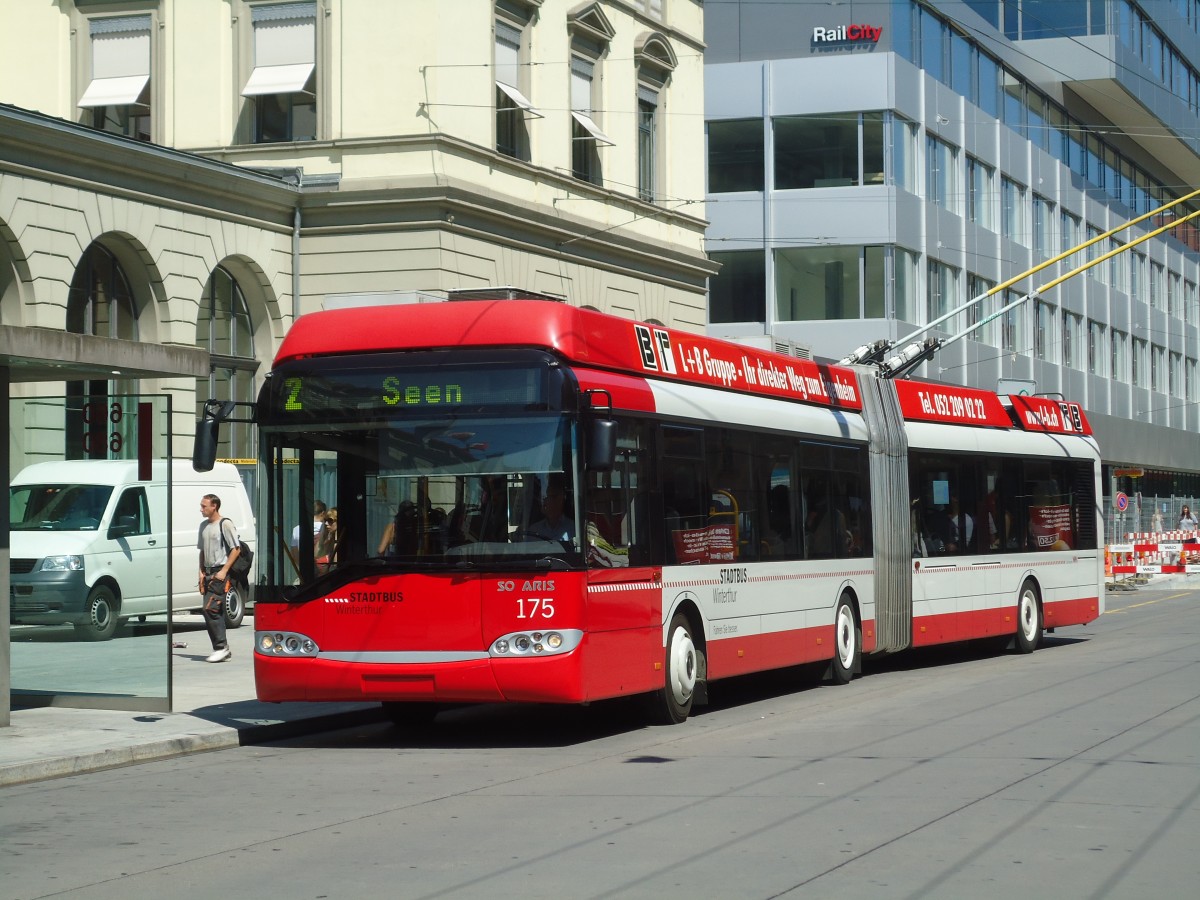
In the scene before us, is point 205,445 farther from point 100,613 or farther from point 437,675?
point 100,613

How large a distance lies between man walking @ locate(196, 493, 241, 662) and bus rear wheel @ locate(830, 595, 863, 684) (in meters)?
6.37

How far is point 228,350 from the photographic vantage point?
2728cm

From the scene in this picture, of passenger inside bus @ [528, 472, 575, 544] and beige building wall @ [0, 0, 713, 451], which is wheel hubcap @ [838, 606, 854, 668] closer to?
passenger inside bus @ [528, 472, 575, 544]

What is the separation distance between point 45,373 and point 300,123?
14978mm

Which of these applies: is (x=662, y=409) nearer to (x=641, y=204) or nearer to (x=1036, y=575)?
(x=1036, y=575)

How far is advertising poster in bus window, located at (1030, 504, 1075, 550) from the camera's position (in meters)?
21.3

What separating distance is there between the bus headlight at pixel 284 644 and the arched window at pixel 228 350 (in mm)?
14304

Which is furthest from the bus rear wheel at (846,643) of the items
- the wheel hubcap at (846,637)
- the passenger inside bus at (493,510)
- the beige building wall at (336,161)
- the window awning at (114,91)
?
the window awning at (114,91)

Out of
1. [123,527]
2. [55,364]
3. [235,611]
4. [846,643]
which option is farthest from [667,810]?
[235,611]

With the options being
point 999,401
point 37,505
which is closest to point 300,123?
point 999,401

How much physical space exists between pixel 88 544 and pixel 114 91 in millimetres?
16082

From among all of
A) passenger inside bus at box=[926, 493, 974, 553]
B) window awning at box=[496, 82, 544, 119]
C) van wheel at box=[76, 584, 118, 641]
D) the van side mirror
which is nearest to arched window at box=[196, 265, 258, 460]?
window awning at box=[496, 82, 544, 119]

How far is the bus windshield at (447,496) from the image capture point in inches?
470

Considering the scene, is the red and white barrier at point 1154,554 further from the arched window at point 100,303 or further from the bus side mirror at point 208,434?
the bus side mirror at point 208,434
